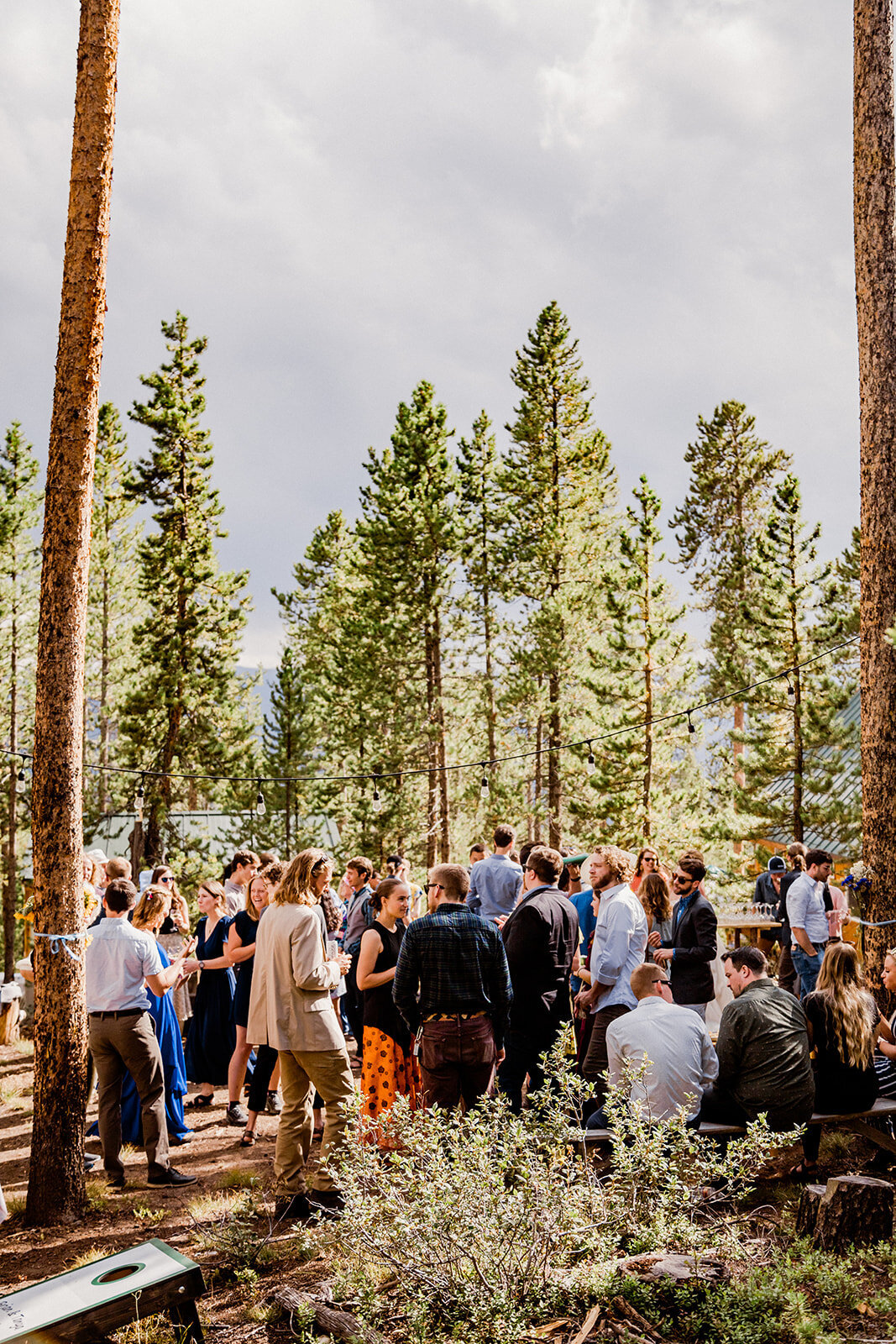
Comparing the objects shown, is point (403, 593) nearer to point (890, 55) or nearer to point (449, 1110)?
point (890, 55)

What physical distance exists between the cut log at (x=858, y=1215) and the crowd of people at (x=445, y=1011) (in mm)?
684

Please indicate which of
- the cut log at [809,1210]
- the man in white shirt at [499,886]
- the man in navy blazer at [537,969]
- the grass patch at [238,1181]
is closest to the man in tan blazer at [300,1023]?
the grass patch at [238,1181]

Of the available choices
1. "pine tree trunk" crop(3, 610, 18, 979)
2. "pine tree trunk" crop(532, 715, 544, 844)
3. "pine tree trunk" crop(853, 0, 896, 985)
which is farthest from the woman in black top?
"pine tree trunk" crop(3, 610, 18, 979)

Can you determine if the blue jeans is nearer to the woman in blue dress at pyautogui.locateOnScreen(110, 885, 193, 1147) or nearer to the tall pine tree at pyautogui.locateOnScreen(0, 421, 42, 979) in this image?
the woman in blue dress at pyautogui.locateOnScreen(110, 885, 193, 1147)

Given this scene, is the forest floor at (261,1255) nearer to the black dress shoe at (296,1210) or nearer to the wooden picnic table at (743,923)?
the black dress shoe at (296,1210)

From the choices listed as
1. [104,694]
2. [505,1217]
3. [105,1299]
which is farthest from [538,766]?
[105,1299]

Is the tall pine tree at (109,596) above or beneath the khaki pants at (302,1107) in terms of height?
above

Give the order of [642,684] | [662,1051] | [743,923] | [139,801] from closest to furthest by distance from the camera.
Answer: [662,1051] < [743,923] < [139,801] < [642,684]

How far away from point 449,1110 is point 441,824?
66.0ft

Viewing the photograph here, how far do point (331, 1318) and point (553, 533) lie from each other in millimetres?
23125

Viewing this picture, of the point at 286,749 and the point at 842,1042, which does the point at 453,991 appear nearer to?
the point at 842,1042

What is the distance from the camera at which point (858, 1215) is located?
4.09 m

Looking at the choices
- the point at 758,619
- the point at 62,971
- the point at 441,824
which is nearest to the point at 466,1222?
the point at 62,971

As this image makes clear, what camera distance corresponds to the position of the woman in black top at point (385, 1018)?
573 centimetres
